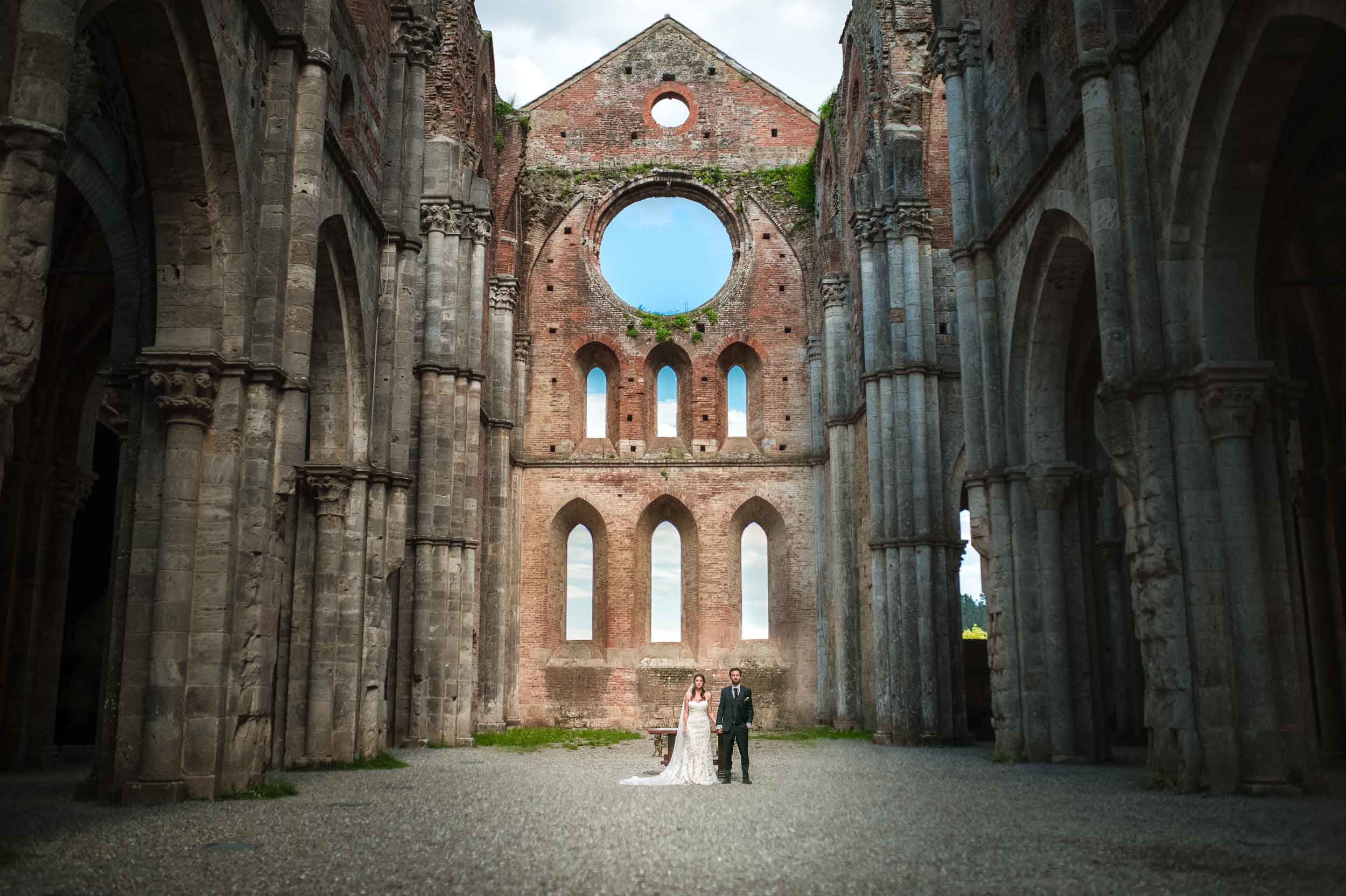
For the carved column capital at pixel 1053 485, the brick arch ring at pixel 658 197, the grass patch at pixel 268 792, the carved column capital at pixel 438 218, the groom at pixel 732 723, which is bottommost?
the grass patch at pixel 268 792

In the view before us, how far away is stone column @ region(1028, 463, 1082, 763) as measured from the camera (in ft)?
47.4

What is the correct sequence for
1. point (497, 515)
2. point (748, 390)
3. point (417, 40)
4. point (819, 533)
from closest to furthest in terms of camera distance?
point (417, 40)
point (497, 515)
point (819, 533)
point (748, 390)

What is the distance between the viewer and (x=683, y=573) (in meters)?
28.4

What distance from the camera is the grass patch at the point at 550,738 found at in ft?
68.9

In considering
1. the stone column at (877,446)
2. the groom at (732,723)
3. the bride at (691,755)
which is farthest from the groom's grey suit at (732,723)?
the stone column at (877,446)

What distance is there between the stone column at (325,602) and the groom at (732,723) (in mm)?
4839

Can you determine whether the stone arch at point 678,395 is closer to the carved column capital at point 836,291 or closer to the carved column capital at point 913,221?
the carved column capital at point 836,291

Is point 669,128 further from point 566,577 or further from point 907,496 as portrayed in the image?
point 907,496

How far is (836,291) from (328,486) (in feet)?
48.2

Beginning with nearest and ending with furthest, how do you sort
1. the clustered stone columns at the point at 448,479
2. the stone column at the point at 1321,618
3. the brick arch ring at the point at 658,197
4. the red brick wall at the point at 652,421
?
the stone column at the point at 1321,618 → the clustered stone columns at the point at 448,479 → the red brick wall at the point at 652,421 → the brick arch ring at the point at 658,197

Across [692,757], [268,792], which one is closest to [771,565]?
[692,757]

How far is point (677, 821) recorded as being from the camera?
8.89 meters

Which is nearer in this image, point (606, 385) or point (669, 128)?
point (606, 385)

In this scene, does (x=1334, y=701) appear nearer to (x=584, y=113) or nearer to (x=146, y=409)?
(x=146, y=409)
